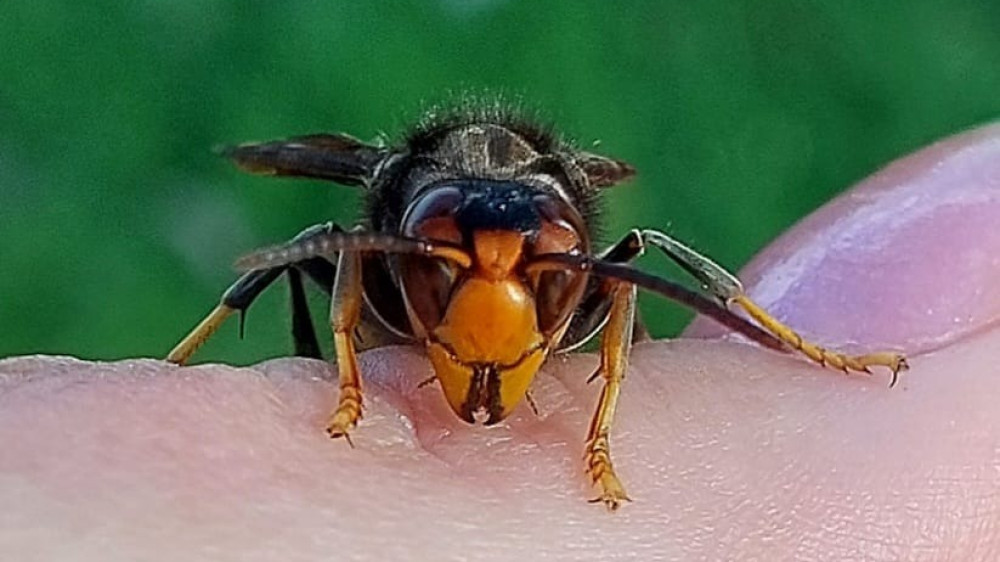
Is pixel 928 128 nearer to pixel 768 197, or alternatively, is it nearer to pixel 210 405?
pixel 768 197

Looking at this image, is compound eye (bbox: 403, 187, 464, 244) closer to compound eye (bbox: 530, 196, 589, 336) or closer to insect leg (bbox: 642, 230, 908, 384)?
compound eye (bbox: 530, 196, 589, 336)

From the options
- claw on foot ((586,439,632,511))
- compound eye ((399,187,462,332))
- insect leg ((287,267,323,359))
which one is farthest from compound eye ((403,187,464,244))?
insect leg ((287,267,323,359))

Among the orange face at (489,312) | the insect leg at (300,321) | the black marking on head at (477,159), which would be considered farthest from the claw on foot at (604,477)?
the insect leg at (300,321)

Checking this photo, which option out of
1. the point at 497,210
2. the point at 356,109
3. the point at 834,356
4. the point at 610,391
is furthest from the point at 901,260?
the point at 356,109

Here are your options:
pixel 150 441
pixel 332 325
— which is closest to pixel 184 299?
pixel 332 325

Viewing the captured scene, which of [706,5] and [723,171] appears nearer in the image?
[723,171]

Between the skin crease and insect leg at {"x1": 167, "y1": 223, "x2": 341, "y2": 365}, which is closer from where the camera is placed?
the skin crease
